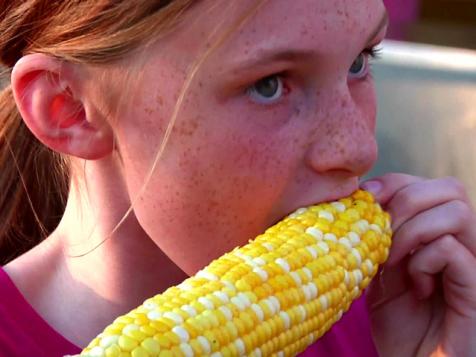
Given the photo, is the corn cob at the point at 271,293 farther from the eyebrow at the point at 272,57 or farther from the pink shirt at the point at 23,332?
the pink shirt at the point at 23,332

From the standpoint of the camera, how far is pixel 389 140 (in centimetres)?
270

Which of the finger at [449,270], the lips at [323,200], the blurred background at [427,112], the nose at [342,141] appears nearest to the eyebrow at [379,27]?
the nose at [342,141]

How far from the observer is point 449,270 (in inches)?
71.2

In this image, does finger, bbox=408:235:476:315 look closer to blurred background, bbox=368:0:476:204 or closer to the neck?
the neck

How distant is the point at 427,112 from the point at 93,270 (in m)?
1.10

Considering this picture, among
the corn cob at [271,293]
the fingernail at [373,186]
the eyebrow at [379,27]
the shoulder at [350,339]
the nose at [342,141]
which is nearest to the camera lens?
the corn cob at [271,293]

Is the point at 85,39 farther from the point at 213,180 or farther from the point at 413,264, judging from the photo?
the point at 413,264

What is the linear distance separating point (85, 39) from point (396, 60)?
1.22m

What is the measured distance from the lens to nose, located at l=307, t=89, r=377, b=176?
5.09 feet

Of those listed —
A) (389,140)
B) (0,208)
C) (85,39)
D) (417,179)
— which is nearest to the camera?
(85,39)

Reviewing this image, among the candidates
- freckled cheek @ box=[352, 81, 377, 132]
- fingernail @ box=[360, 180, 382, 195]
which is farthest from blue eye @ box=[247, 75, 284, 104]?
fingernail @ box=[360, 180, 382, 195]

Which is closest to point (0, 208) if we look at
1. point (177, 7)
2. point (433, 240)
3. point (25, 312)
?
point (25, 312)

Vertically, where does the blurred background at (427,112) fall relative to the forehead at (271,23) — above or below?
below

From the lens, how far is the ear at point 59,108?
172 centimetres
